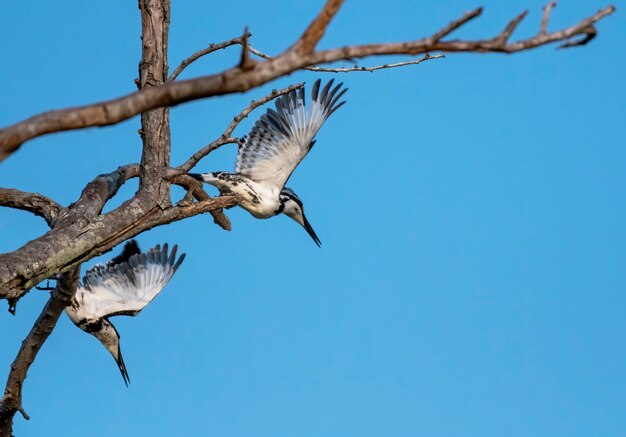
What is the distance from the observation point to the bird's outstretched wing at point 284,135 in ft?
23.7

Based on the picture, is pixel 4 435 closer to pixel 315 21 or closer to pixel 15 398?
pixel 15 398

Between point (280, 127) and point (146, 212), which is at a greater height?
point (280, 127)

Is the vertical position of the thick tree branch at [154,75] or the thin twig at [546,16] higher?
the thick tree branch at [154,75]

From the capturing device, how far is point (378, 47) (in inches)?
104

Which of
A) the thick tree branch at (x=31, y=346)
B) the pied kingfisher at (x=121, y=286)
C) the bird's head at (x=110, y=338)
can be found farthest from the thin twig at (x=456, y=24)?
the bird's head at (x=110, y=338)

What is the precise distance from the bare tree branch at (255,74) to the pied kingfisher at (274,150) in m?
4.48

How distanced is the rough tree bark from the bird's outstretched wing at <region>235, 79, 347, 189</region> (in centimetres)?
58

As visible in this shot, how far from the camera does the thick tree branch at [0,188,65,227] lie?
20.7 feet

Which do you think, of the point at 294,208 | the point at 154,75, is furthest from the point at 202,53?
the point at 294,208

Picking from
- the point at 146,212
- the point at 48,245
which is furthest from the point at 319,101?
the point at 48,245

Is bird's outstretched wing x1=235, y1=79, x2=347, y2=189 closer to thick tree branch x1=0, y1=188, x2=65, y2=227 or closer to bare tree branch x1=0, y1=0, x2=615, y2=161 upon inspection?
thick tree branch x1=0, y1=188, x2=65, y2=227

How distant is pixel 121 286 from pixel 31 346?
2.43 m

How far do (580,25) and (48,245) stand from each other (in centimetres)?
365

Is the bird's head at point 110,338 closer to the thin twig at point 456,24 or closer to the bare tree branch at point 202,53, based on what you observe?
the bare tree branch at point 202,53
